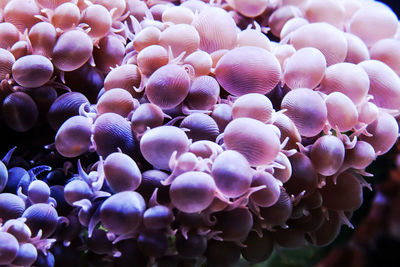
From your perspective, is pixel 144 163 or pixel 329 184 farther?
pixel 329 184

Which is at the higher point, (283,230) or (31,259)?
(31,259)

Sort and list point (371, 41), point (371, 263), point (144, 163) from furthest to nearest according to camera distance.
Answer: point (371, 41) → point (144, 163) → point (371, 263)

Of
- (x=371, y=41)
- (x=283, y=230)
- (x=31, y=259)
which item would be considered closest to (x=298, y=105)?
(x=283, y=230)

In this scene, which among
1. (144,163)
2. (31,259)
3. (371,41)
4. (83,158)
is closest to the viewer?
(31,259)

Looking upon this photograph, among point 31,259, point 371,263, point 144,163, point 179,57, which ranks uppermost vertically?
point 371,263

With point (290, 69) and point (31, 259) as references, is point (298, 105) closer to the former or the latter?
point (290, 69)

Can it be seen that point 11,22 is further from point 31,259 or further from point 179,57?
point 31,259
